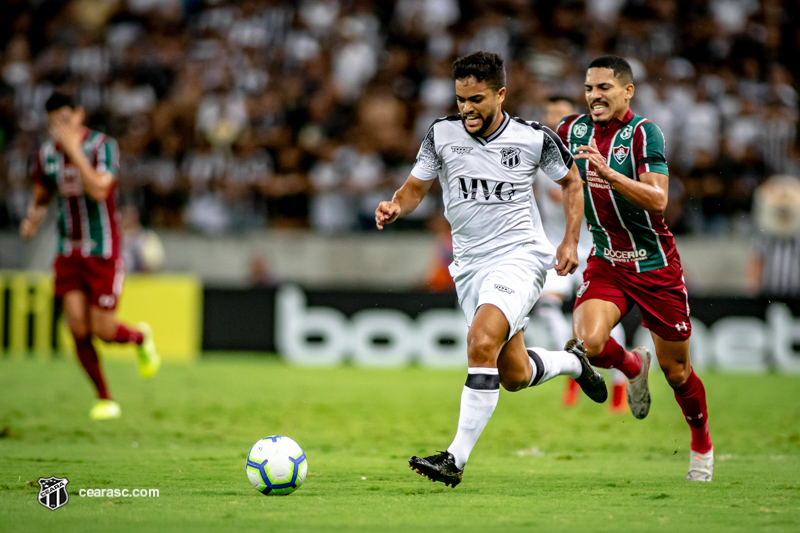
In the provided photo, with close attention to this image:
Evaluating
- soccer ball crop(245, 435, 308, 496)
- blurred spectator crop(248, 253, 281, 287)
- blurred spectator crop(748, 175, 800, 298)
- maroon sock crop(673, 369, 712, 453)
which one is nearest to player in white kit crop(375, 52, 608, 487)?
maroon sock crop(673, 369, 712, 453)

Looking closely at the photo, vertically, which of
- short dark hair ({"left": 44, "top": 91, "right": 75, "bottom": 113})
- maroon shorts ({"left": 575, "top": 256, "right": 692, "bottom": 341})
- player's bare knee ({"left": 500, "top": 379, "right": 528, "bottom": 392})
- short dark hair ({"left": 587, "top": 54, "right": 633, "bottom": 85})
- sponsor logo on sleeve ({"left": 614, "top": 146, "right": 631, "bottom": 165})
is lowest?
player's bare knee ({"left": 500, "top": 379, "right": 528, "bottom": 392})

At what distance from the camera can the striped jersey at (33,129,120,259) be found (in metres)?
9.09

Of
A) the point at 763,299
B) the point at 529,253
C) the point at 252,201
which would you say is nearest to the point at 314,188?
the point at 252,201

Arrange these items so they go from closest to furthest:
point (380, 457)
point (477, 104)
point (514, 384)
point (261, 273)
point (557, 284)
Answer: point (477, 104)
point (514, 384)
point (380, 457)
point (557, 284)
point (261, 273)

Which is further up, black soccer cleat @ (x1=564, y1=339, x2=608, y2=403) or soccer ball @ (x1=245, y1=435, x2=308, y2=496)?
black soccer cleat @ (x1=564, y1=339, x2=608, y2=403)

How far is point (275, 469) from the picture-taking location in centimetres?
529

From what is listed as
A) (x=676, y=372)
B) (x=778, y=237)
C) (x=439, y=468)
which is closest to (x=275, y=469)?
(x=439, y=468)

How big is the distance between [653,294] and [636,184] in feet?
2.88

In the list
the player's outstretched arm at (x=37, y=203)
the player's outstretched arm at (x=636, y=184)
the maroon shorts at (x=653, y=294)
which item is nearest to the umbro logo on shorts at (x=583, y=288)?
the maroon shorts at (x=653, y=294)

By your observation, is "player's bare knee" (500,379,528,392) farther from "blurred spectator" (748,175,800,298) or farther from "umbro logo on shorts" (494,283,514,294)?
"blurred spectator" (748,175,800,298)

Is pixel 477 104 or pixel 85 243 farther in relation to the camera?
pixel 85 243

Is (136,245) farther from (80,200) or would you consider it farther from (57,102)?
(57,102)

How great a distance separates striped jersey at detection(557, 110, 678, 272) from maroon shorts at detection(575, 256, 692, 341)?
6 centimetres

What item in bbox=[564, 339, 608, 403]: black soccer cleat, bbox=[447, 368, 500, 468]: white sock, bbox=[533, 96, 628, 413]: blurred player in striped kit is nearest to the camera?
bbox=[447, 368, 500, 468]: white sock
